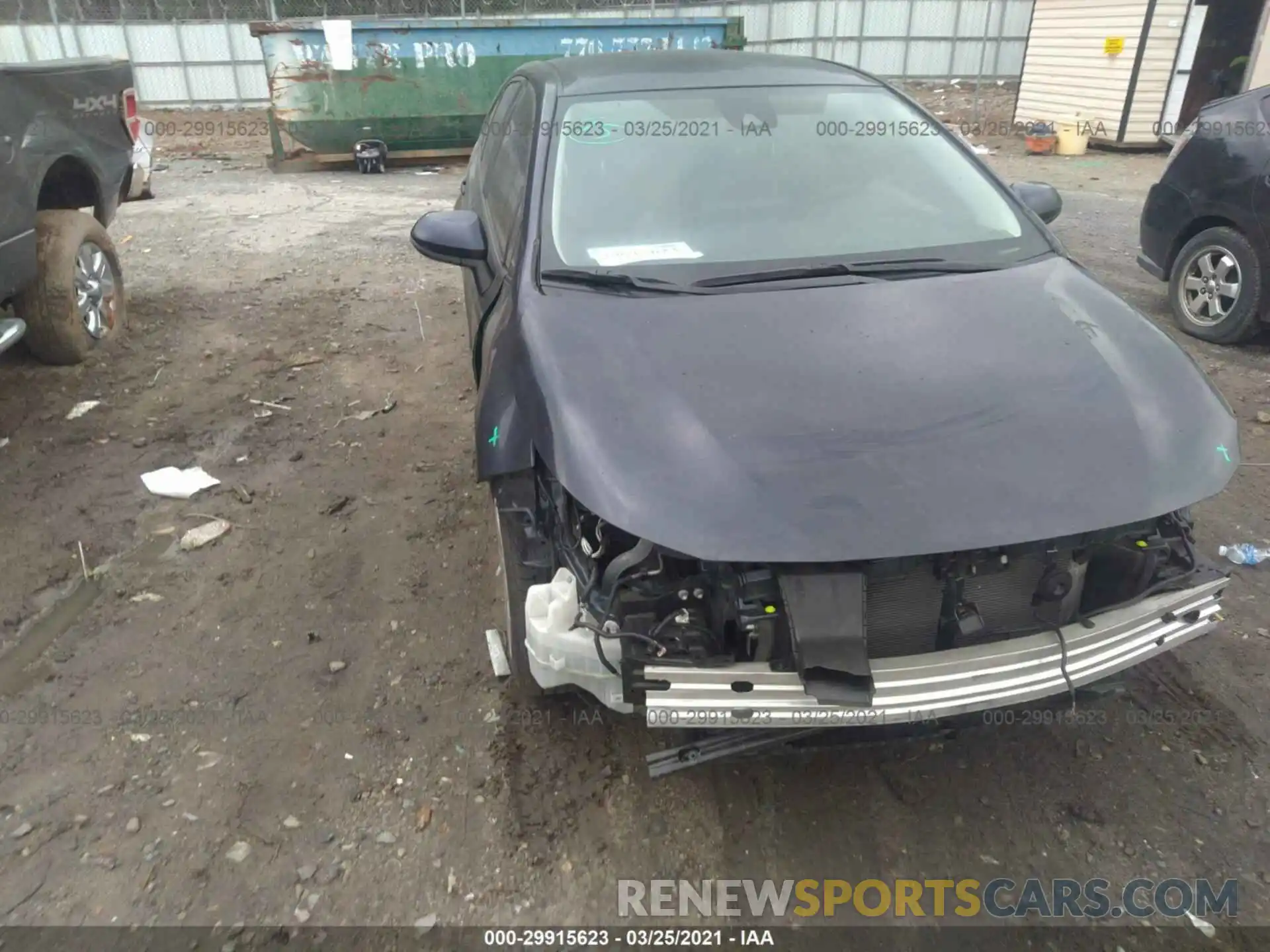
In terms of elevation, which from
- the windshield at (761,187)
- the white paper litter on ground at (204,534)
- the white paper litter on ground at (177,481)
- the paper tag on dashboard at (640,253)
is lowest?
the white paper litter on ground at (204,534)

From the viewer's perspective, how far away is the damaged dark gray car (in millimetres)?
1963

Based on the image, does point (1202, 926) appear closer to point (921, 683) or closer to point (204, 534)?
point (921, 683)

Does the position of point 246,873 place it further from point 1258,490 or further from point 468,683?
point 1258,490

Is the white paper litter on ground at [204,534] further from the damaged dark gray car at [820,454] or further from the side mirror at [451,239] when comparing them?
the damaged dark gray car at [820,454]

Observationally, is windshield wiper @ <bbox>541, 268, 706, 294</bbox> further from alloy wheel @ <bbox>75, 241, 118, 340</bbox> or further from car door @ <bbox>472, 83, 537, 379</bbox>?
alloy wheel @ <bbox>75, 241, 118, 340</bbox>

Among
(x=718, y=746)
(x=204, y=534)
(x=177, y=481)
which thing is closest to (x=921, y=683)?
(x=718, y=746)

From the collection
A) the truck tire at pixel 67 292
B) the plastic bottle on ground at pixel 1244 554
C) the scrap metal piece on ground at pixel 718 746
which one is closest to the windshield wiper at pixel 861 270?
the scrap metal piece on ground at pixel 718 746

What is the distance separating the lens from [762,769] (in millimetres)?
2547

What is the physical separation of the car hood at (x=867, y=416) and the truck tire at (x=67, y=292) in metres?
3.85

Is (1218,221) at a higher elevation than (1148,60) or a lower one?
lower

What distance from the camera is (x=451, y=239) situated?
3.20 meters

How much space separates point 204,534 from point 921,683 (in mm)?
2980

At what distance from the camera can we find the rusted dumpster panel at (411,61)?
11.5 metres

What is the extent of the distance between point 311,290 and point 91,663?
442 cm
